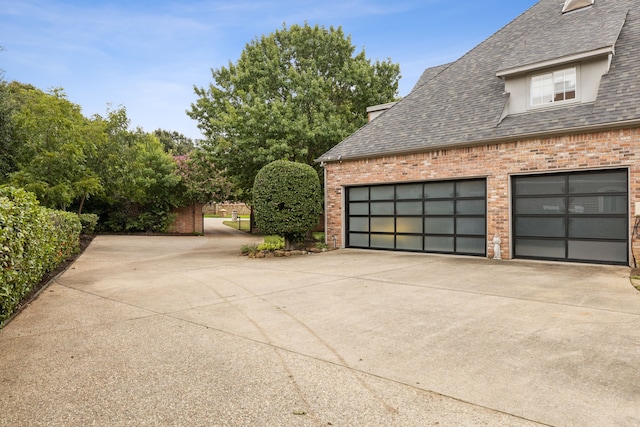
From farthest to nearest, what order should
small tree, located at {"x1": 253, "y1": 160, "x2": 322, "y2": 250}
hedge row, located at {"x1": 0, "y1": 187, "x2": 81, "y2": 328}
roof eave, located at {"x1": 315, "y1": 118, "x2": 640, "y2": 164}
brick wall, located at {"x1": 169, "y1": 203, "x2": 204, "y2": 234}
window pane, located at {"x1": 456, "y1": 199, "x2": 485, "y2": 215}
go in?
brick wall, located at {"x1": 169, "y1": 203, "x2": 204, "y2": 234} → small tree, located at {"x1": 253, "y1": 160, "x2": 322, "y2": 250} → window pane, located at {"x1": 456, "y1": 199, "x2": 485, "y2": 215} → roof eave, located at {"x1": 315, "y1": 118, "x2": 640, "y2": 164} → hedge row, located at {"x1": 0, "y1": 187, "x2": 81, "y2": 328}

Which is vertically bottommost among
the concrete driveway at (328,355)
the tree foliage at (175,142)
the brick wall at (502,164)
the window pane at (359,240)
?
the concrete driveway at (328,355)

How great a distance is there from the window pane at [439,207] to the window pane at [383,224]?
4.18ft

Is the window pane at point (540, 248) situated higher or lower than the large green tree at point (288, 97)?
lower

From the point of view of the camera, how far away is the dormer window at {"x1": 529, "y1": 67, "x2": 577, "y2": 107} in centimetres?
983

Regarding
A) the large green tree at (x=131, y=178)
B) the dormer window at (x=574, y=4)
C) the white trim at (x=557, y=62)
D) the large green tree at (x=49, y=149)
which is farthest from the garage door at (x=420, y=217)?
the large green tree at (x=131, y=178)

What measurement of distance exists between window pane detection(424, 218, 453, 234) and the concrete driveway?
4195mm

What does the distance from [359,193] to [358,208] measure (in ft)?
1.67

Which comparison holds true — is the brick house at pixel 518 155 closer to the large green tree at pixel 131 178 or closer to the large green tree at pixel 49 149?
the large green tree at pixel 49 149

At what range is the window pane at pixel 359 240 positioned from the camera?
13.3 m

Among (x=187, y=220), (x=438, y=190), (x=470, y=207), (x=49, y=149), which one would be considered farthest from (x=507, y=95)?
(x=187, y=220)

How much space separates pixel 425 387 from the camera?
2.96m

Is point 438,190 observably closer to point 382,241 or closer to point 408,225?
point 408,225

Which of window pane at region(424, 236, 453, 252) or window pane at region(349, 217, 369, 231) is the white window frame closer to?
window pane at region(424, 236, 453, 252)

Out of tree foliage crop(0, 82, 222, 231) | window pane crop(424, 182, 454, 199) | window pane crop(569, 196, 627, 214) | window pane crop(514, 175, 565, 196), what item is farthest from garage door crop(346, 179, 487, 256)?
tree foliage crop(0, 82, 222, 231)
